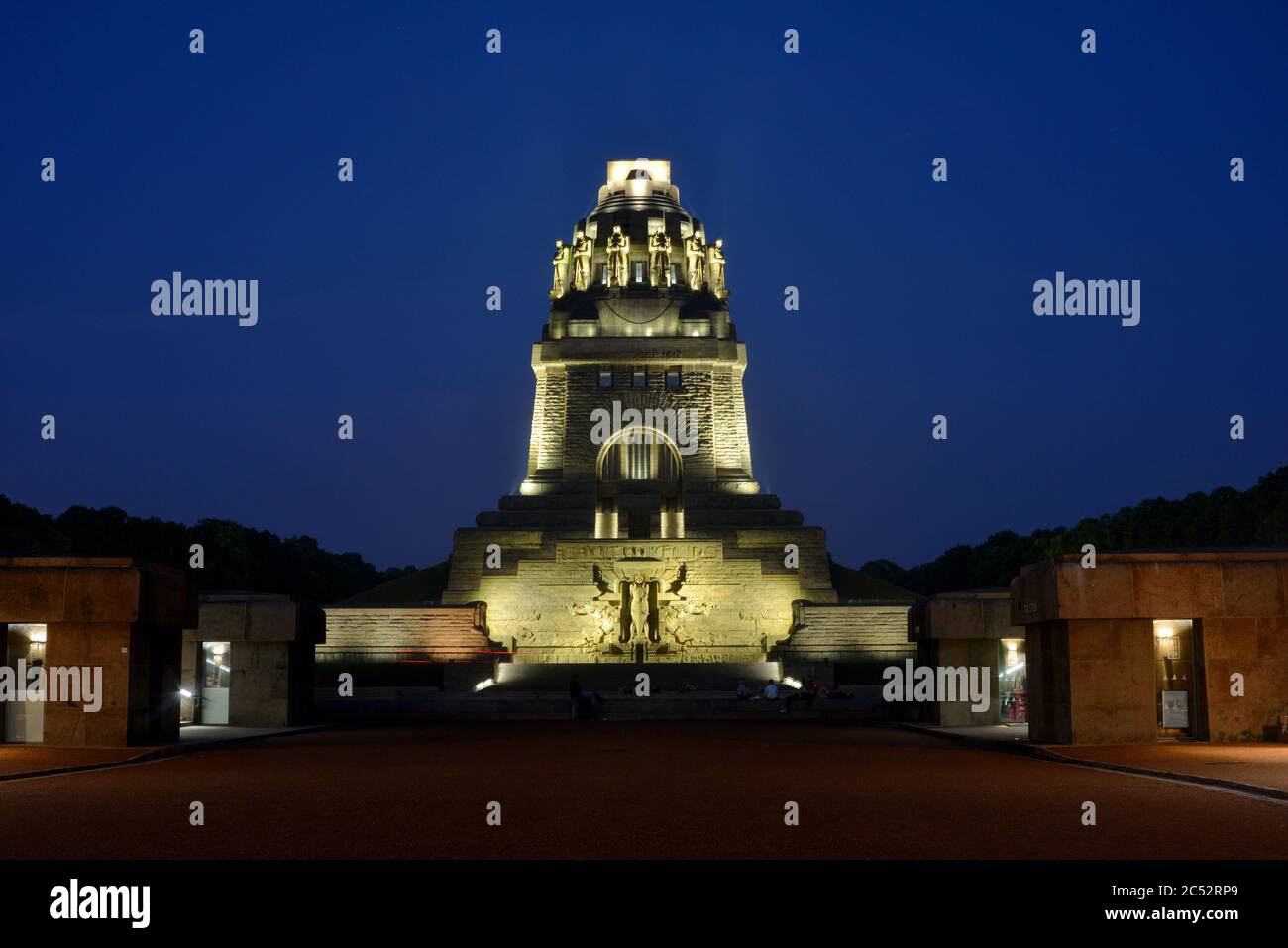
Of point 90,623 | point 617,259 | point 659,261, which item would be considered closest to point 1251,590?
point 90,623

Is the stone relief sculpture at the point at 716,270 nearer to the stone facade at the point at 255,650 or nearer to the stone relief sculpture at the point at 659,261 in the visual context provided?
the stone relief sculpture at the point at 659,261

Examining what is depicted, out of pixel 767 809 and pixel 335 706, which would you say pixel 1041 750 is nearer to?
pixel 767 809

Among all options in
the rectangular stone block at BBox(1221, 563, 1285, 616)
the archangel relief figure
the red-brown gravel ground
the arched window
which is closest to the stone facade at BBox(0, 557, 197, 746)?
the red-brown gravel ground

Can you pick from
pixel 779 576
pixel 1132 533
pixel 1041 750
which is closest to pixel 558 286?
pixel 779 576

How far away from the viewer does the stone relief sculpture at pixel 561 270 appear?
6594cm

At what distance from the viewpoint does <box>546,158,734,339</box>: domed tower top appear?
6325cm

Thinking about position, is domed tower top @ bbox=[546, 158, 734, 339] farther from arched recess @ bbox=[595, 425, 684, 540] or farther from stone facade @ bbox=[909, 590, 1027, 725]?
stone facade @ bbox=[909, 590, 1027, 725]

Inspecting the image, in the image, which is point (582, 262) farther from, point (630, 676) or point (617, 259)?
point (630, 676)

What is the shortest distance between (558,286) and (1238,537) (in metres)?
32.6

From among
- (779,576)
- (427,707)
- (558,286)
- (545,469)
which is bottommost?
(427,707)

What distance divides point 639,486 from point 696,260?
13.4 meters

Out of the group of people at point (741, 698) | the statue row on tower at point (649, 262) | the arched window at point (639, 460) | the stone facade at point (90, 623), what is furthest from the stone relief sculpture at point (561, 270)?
the stone facade at point (90, 623)
